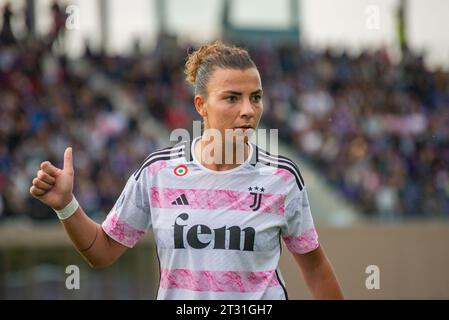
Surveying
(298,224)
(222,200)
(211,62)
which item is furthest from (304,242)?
(211,62)

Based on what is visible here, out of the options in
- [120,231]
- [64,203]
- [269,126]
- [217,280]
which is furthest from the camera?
[269,126]

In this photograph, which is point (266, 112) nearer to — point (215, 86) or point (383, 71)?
point (383, 71)

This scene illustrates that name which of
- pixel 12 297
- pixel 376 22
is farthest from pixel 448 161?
pixel 376 22

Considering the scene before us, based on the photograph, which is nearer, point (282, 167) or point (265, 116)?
point (282, 167)

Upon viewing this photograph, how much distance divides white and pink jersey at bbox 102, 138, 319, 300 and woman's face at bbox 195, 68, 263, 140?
0.74 ft

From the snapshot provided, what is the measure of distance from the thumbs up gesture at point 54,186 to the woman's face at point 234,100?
0.73 m

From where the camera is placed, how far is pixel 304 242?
4758 mm

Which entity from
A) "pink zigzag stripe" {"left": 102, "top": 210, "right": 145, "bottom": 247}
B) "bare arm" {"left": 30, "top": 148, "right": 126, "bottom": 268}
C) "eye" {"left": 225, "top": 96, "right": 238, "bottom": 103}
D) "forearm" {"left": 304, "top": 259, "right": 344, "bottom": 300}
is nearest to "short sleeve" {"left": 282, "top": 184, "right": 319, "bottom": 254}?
"forearm" {"left": 304, "top": 259, "right": 344, "bottom": 300}

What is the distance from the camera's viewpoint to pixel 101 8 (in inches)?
848

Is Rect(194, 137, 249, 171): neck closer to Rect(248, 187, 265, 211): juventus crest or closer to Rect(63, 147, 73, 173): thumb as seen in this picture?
Rect(248, 187, 265, 211): juventus crest

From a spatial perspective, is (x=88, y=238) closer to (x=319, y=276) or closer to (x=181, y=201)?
(x=181, y=201)

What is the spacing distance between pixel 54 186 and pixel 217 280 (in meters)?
0.86

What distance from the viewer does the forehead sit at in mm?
4656

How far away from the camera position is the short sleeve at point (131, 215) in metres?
4.79
